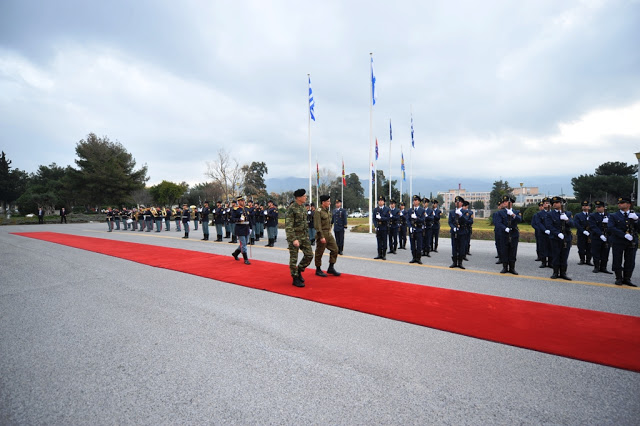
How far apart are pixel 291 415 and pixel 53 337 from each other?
3629 millimetres

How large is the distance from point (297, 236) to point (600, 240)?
25.5 ft

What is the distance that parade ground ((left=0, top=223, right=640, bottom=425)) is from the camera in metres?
2.55

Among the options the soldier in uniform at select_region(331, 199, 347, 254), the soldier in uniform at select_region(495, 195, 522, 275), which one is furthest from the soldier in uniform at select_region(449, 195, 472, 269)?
the soldier in uniform at select_region(331, 199, 347, 254)

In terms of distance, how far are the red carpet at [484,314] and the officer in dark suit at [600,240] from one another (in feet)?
13.9

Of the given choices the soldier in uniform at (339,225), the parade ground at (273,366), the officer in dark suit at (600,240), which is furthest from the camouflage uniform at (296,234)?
the officer in dark suit at (600,240)

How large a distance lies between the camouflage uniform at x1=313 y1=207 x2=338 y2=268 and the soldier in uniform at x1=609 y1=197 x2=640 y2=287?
19.3ft

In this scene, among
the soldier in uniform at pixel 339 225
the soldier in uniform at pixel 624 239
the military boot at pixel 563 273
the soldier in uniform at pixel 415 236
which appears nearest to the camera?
the soldier in uniform at pixel 624 239

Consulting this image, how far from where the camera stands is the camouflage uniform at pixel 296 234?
264 inches

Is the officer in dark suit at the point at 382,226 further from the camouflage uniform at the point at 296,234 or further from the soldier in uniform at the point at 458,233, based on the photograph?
the camouflage uniform at the point at 296,234

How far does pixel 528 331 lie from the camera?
13.5 feet

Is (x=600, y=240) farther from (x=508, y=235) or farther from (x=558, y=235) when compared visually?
(x=508, y=235)

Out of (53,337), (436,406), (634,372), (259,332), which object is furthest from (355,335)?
(53,337)

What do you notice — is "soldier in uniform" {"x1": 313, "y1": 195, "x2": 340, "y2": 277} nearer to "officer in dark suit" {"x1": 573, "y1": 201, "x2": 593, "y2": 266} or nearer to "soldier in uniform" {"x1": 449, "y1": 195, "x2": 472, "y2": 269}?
"soldier in uniform" {"x1": 449, "y1": 195, "x2": 472, "y2": 269}

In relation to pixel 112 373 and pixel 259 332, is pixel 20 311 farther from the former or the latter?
pixel 259 332
